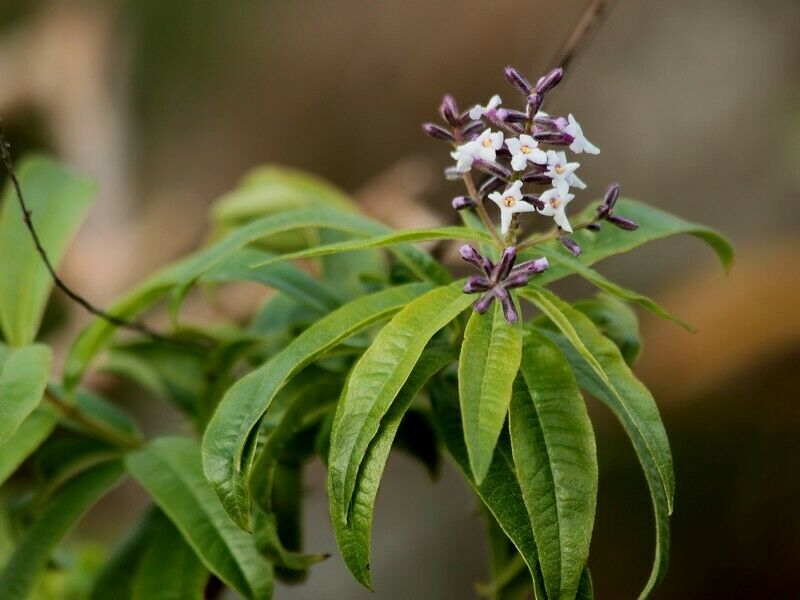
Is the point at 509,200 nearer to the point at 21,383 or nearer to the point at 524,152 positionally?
the point at 524,152

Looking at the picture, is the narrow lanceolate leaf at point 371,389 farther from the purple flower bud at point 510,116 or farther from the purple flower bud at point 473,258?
the purple flower bud at point 510,116

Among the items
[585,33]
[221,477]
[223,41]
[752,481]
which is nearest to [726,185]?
[752,481]

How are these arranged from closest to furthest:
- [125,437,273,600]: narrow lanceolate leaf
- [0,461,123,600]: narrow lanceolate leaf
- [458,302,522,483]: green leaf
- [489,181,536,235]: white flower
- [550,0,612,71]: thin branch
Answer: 1. [458,302,522,483]: green leaf
2. [489,181,536,235]: white flower
3. [125,437,273,600]: narrow lanceolate leaf
4. [0,461,123,600]: narrow lanceolate leaf
5. [550,0,612,71]: thin branch

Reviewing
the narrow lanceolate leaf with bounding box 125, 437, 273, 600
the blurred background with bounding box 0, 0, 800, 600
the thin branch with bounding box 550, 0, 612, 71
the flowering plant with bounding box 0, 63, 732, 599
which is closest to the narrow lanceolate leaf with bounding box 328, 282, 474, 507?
the flowering plant with bounding box 0, 63, 732, 599

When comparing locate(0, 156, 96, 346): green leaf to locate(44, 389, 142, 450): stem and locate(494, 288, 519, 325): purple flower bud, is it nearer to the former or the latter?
locate(44, 389, 142, 450): stem

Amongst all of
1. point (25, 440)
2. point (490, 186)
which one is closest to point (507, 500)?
point (490, 186)

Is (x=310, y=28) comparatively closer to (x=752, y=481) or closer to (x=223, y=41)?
(x=223, y=41)

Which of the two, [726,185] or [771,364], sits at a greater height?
[726,185]
